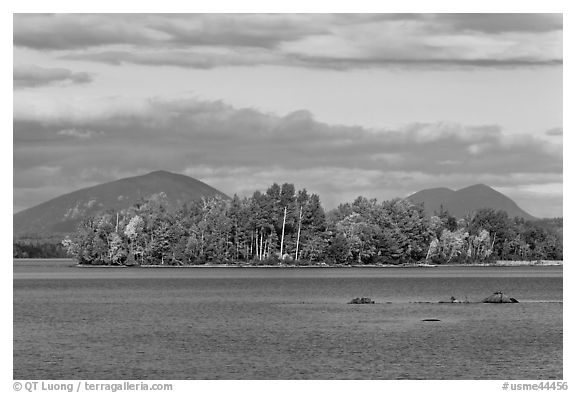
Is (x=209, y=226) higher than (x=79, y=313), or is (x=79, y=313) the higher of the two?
(x=209, y=226)

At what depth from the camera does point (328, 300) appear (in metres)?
94.8

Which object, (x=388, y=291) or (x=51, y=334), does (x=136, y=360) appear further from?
(x=388, y=291)

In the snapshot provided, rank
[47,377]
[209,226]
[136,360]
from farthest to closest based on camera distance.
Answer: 1. [209,226]
2. [136,360]
3. [47,377]

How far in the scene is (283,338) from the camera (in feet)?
188

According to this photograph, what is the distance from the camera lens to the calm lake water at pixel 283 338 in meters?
44.4

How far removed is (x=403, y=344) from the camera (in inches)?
2114

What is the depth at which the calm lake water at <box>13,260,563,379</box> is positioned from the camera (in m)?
44.4
